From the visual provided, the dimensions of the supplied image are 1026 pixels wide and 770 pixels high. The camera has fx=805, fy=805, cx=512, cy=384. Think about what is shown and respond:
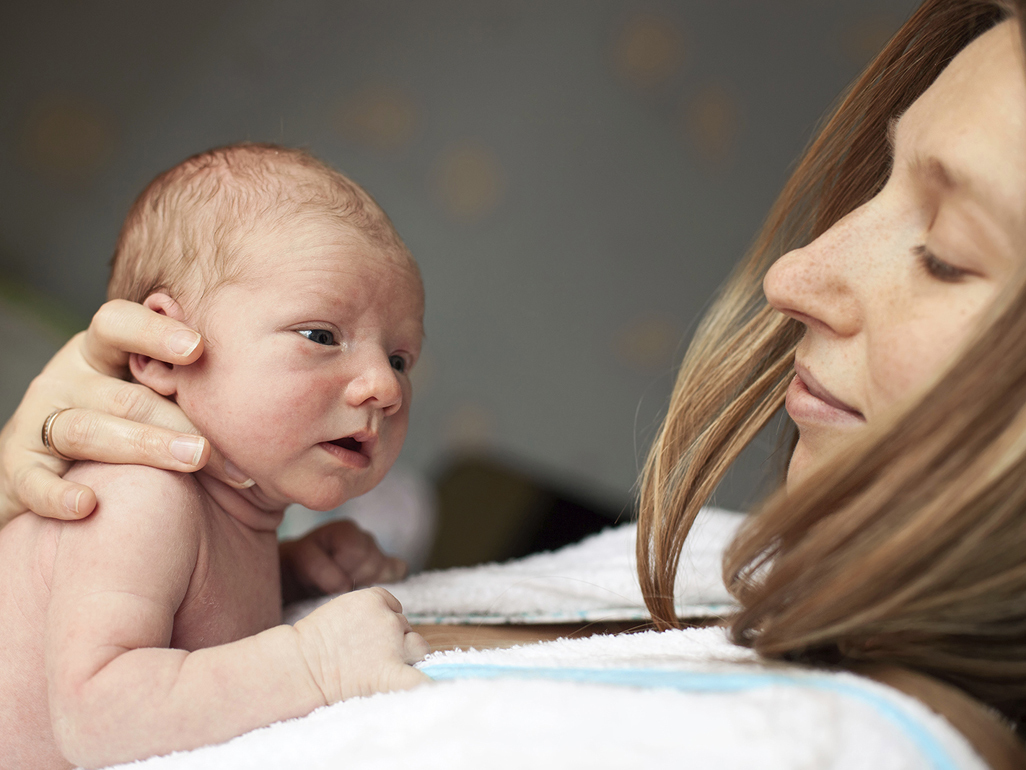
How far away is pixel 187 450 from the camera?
2.36 ft

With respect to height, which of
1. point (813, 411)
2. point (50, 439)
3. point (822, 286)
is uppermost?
point (822, 286)

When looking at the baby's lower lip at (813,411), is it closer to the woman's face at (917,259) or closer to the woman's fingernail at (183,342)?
the woman's face at (917,259)

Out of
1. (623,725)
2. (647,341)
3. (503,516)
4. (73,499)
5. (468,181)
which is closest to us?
(623,725)

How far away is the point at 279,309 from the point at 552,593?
47 cm

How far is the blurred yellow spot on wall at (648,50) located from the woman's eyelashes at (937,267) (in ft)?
8.04

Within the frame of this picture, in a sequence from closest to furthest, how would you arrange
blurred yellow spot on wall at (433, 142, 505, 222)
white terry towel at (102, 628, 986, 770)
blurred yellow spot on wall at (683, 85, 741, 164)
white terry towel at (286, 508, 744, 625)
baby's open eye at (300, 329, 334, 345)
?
1. white terry towel at (102, 628, 986, 770)
2. baby's open eye at (300, 329, 334, 345)
3. white terry towel at (286, 508, 744, 625)
4. blurred yellow spot on wall at (433, 142, 505, 222)
5. blurred yellow spot on wall at (683, 85, 741, 164)

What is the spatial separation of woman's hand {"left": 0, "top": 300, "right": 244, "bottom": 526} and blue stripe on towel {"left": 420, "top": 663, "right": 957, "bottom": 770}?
32 cm

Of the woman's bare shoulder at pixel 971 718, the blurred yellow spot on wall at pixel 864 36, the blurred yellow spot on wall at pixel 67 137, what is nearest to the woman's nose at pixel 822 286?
the woman's bare shoulder at pixel 971 718

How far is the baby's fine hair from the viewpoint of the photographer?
0.81 meters

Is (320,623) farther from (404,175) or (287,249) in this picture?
(404,175)

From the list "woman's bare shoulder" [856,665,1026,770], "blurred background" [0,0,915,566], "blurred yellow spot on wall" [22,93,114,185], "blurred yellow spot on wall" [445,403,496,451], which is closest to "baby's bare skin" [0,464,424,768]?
"woman's bare shoulder" [856,665,1026,770]

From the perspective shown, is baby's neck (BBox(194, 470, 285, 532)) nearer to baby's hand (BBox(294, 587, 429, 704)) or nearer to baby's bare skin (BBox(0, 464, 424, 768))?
baby's bare skin (BBox(0, 464, 424, 768))

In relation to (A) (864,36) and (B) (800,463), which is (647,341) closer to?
(A) (864,36)

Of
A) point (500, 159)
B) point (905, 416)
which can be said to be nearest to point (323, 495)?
point (905, 416)
